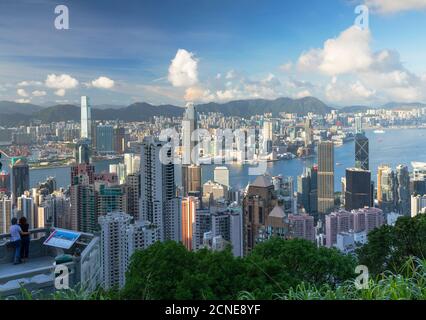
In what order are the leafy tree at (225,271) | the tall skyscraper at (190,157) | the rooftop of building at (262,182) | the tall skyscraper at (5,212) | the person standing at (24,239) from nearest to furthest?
1. the leafy tree at (225,271)
2. the person standing at (24,239)
3. the tall skyscraper at (5,212)
4. the tall skyscraper at (190,157)
5. the rooftop of building at (262,182)

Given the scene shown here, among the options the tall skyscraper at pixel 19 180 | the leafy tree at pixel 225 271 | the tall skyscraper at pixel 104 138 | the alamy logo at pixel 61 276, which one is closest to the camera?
the alamy logo at pixel 61 276

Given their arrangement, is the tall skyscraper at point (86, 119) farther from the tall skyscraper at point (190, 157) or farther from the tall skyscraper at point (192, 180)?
the tall skyscraper at point (192, 180)

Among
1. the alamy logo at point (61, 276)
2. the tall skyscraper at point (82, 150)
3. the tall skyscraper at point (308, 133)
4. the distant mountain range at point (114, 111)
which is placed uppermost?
the distant mountain range at point (114, 111)

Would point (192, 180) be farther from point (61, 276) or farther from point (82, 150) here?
point (61, 276)

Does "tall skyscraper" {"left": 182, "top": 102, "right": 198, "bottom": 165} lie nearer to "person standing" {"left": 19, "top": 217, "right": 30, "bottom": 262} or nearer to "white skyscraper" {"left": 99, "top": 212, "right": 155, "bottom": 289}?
"white skyscraper" {"left": 99, "top": 212, "right": 155, "bottom": 289}

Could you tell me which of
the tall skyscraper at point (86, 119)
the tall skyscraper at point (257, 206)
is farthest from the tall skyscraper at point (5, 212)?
the tall skyscraper at point (257, 206)

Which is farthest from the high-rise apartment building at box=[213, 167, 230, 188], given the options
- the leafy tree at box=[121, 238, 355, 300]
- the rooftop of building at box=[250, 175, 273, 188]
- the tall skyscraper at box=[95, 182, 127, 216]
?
the leafy tree at box=[121, 238, 355, 300]
